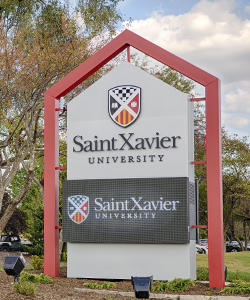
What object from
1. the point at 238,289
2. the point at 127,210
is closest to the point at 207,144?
the point at 127,210

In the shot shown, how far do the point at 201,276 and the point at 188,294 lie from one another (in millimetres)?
3124

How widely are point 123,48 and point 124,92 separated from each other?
4.94 feet

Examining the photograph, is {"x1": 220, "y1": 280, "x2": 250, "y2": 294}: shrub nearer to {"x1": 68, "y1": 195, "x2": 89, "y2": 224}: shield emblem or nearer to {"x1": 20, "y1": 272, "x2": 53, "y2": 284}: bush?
{"x1": 68, "y1": 195, "x2": 89, "y2": 224}: shield emblem

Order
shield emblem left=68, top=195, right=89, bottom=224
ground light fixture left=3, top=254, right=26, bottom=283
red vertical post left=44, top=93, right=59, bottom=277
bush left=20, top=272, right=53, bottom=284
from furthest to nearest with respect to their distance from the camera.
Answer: red vertical post left=44, top=93, right=59, bottom=277 < shield emblem left=68, top=195, right=89, bottom=224 < bush left=20, top=272, right=53, bottom=284 < ground light fixture left=3, top=254, right=26, bottom=283

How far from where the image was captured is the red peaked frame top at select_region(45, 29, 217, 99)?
469 inches

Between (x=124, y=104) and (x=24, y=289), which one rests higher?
(x=124, y=104)

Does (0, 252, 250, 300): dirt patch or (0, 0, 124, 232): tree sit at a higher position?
(0, 0, 124, 232): tree

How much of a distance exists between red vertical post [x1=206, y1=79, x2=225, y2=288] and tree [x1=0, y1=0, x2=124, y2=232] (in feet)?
28.6

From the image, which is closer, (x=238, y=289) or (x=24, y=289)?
(x=24, y=289)

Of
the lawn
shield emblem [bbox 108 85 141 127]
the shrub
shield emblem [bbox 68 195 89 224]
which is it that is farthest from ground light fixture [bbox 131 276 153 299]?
the lawn

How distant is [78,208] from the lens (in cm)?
1224

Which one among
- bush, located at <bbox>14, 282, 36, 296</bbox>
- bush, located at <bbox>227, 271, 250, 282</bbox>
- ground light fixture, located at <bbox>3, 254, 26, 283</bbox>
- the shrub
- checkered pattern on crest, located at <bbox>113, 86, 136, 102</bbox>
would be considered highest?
checkered pattern on crest, located at <bbox>113, 86, 136, 102</bbox>

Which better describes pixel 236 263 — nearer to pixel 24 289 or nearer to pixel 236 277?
pixel 236 277

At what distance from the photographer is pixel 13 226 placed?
36.6 meters
